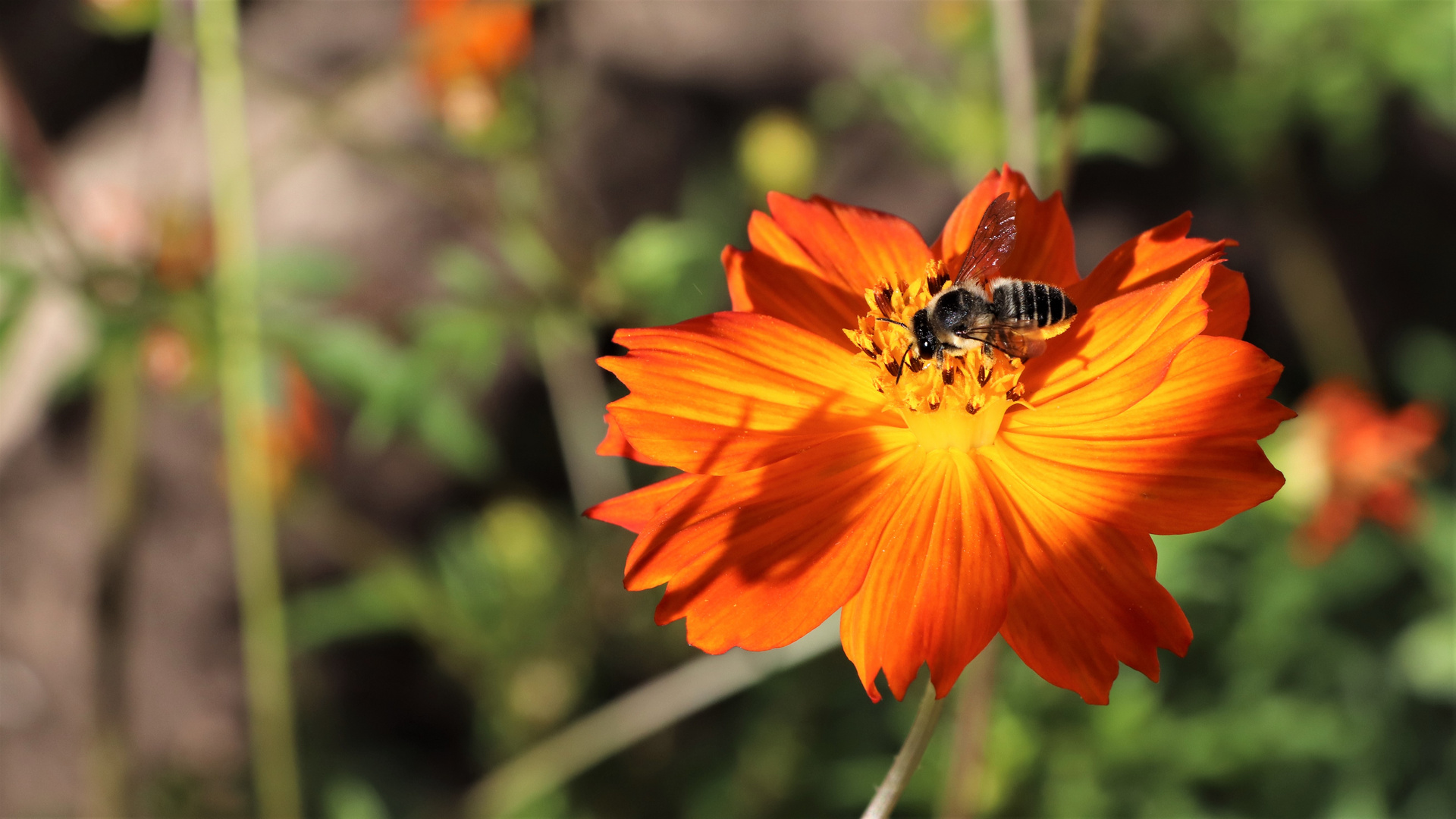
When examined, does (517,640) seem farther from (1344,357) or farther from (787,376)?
(1344,357)

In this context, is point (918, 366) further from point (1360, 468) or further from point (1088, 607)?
point (1360, 468)

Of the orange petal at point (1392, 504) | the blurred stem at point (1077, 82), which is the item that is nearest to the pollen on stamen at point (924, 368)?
the blurred stem at point (1077, 82)

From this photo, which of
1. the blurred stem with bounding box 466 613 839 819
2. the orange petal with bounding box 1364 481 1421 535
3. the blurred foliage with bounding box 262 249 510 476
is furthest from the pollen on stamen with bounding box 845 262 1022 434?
the orange petal with bounding box 1364 481 1421 535

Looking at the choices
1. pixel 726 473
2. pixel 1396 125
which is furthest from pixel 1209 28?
pixel 726 473

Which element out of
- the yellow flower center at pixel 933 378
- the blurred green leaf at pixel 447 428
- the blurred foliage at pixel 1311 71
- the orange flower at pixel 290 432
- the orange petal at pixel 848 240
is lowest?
the yellow flower center at pixel 933 378

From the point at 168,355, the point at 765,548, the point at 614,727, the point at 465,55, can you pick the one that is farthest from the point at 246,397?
the point at 765,548

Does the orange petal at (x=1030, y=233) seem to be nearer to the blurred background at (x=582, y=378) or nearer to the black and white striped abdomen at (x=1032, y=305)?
the black and white striped abdomen at (x=1032, y=305)

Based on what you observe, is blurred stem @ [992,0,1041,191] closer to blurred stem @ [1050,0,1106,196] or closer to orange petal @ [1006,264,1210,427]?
blurred stem @ [1050,0,1106,196]
